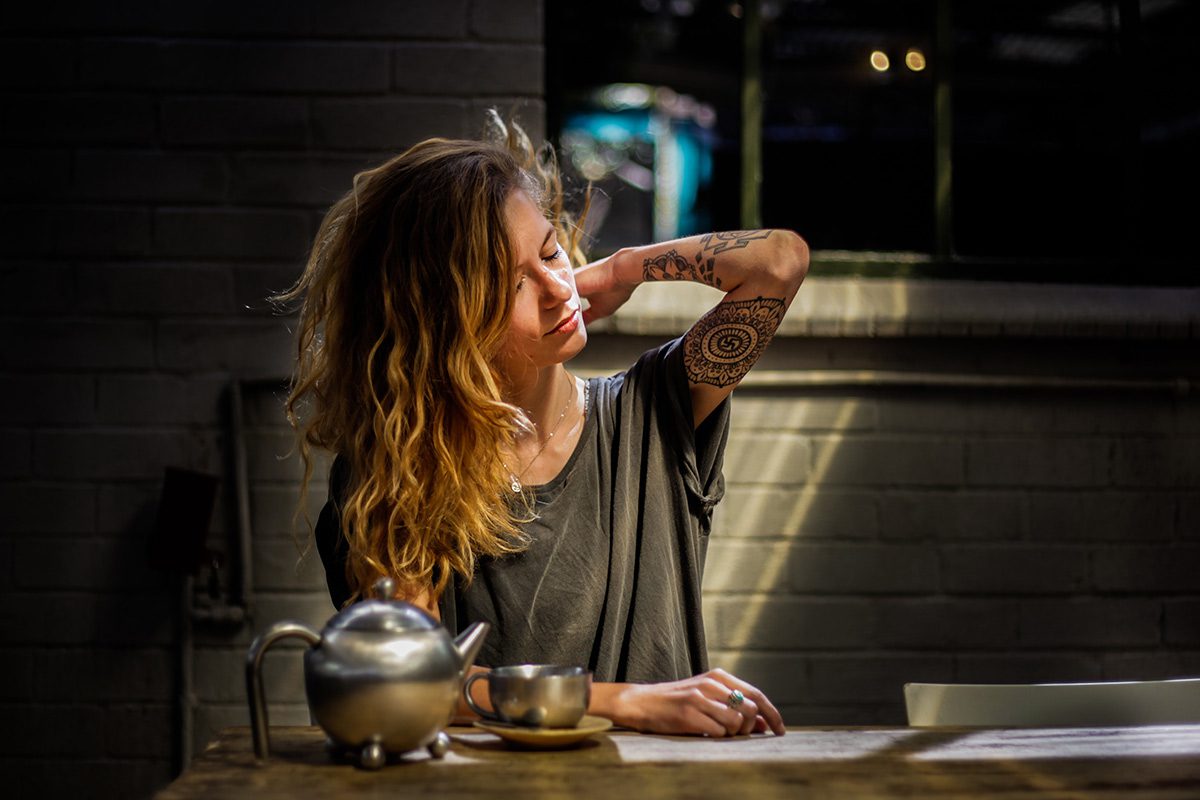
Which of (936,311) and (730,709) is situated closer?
(730,709)

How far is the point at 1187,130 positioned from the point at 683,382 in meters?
2.05

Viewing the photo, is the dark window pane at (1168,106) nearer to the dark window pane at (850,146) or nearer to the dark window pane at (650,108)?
the dark window pane at (850,146)

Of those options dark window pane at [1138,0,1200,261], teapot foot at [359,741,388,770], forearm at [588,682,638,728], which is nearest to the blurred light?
dark window pane at [1138,0,1200,261]

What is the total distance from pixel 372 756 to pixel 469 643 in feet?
0.49

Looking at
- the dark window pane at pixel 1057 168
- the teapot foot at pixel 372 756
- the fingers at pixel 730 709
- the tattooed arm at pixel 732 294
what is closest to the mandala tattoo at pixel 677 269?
the tattooed arm at pixel 732 294

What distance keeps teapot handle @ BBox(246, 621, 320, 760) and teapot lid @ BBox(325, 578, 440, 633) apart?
0.03m

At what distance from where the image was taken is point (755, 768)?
3.67 feet

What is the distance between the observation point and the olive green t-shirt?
163 cm

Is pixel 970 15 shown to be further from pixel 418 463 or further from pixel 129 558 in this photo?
pixel 129 558

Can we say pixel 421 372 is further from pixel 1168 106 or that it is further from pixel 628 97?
pixel 628 97

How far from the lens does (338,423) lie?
5.44 ft

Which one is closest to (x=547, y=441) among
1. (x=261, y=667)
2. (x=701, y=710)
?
(x=701, y=710)

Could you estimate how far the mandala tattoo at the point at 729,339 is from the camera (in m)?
1.71

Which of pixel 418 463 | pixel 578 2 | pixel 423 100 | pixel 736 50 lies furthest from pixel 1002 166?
pixel 418 463
